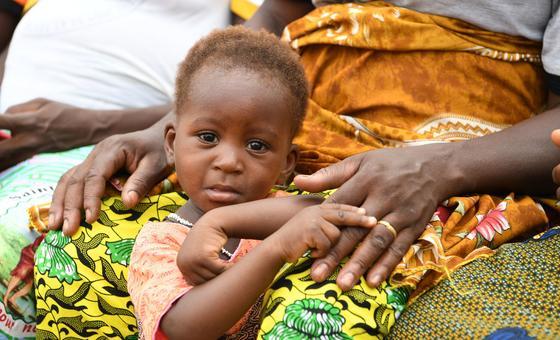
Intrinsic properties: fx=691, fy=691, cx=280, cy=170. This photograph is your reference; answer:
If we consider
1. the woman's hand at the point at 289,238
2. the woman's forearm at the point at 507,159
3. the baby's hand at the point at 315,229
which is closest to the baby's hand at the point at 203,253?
the woman's hand at the point at 289,238

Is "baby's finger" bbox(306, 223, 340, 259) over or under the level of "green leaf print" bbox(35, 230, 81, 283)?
over

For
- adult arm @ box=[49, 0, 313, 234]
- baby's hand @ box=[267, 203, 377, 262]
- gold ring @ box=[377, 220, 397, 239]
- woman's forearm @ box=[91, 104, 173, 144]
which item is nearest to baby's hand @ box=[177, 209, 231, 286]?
baby's hand @ box=[267, 203, 377, 262]

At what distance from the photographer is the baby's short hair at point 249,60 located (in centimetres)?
174

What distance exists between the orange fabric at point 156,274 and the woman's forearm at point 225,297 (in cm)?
5

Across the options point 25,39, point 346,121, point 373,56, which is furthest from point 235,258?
point 25,39

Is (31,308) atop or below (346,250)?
below

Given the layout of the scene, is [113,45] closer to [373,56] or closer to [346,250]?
[373,56]

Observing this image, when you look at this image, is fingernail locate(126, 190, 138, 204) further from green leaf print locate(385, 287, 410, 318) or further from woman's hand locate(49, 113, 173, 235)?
green leaf print locate(385, 287, 410, 318)

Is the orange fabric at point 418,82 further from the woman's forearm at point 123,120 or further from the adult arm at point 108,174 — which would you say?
the woman's forearm at point 123,120

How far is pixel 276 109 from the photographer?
1.72 metres

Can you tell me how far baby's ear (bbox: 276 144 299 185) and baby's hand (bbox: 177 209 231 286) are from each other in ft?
1.38

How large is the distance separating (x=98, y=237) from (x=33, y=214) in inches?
10.8

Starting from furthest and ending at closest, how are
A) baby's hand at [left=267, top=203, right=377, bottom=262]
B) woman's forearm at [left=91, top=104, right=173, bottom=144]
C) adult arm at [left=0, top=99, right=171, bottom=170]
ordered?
woman's forearm at [left=91, top=104, right=173, bottom=144] < adult arm at [left=0, top=99, right=171, bottom=170] < baby's hand at [left=267, top=203, right=377, bottom=262]

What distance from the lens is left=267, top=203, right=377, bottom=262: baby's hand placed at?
4.63 feet
